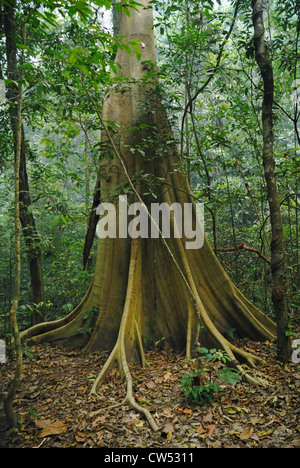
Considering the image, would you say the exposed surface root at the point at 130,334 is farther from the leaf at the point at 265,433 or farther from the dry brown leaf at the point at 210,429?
the leaf at the point at 265,433

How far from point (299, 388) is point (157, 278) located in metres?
2.14

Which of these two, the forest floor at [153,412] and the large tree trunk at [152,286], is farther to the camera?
the large tree trunk at [152,286]

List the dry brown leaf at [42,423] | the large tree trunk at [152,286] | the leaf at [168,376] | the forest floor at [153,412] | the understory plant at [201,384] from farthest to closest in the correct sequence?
the large tree trunk at [152,286] → the leaf at [168,376] → the understory plant at [201,384] → the dry brown leaf at [42,423] → the forest floor at [153,412]

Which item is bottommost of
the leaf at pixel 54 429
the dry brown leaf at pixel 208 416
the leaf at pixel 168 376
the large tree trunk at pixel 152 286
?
the leaf at pixel 54 429

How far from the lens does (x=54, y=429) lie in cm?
259

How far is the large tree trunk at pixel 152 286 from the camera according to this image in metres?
4.18

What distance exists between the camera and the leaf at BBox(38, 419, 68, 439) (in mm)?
2525

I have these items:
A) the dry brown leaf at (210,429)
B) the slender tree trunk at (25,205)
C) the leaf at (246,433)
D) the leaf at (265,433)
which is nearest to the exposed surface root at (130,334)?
the dry brown leaf at (210,429)

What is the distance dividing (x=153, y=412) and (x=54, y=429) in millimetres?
878

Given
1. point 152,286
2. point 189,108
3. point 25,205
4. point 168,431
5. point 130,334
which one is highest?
point 189,108

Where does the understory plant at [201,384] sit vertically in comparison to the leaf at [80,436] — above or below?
above

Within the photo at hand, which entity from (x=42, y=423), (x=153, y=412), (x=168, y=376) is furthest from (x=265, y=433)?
(x=42, y=423)

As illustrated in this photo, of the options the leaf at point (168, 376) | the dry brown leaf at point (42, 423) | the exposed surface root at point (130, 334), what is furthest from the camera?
the leaf at point (168, 376)

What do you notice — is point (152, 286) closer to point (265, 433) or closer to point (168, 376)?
point (168, 376)
